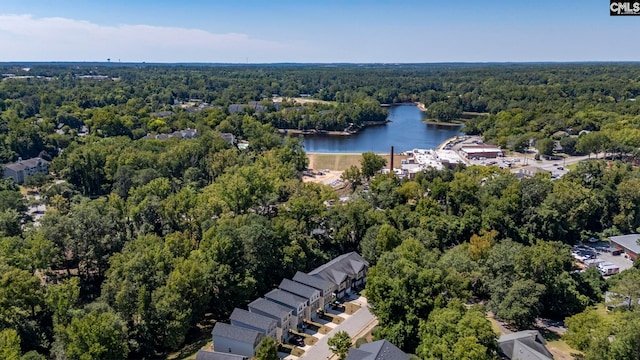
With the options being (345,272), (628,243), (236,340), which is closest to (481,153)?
(628,243)

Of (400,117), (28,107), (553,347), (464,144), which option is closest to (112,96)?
(28,107)

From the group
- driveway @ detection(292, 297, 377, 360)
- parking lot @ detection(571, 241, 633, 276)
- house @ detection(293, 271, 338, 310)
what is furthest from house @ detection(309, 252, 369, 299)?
parking lot @ detection(571, 241, 633, 276)

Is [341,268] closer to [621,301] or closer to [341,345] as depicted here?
[341,345]

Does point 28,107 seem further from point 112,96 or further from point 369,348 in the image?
point 369,348

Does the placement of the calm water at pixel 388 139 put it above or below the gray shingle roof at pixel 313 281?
above

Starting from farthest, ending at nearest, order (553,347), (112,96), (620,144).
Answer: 1. (112,96)
2. (620,144)
3. (553,347)

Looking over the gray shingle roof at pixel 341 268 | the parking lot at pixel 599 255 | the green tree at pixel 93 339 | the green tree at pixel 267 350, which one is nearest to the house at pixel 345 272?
the gray shingle roof at pixel 341 268

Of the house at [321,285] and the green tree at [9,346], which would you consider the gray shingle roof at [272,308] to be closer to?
the house at [321,285]
